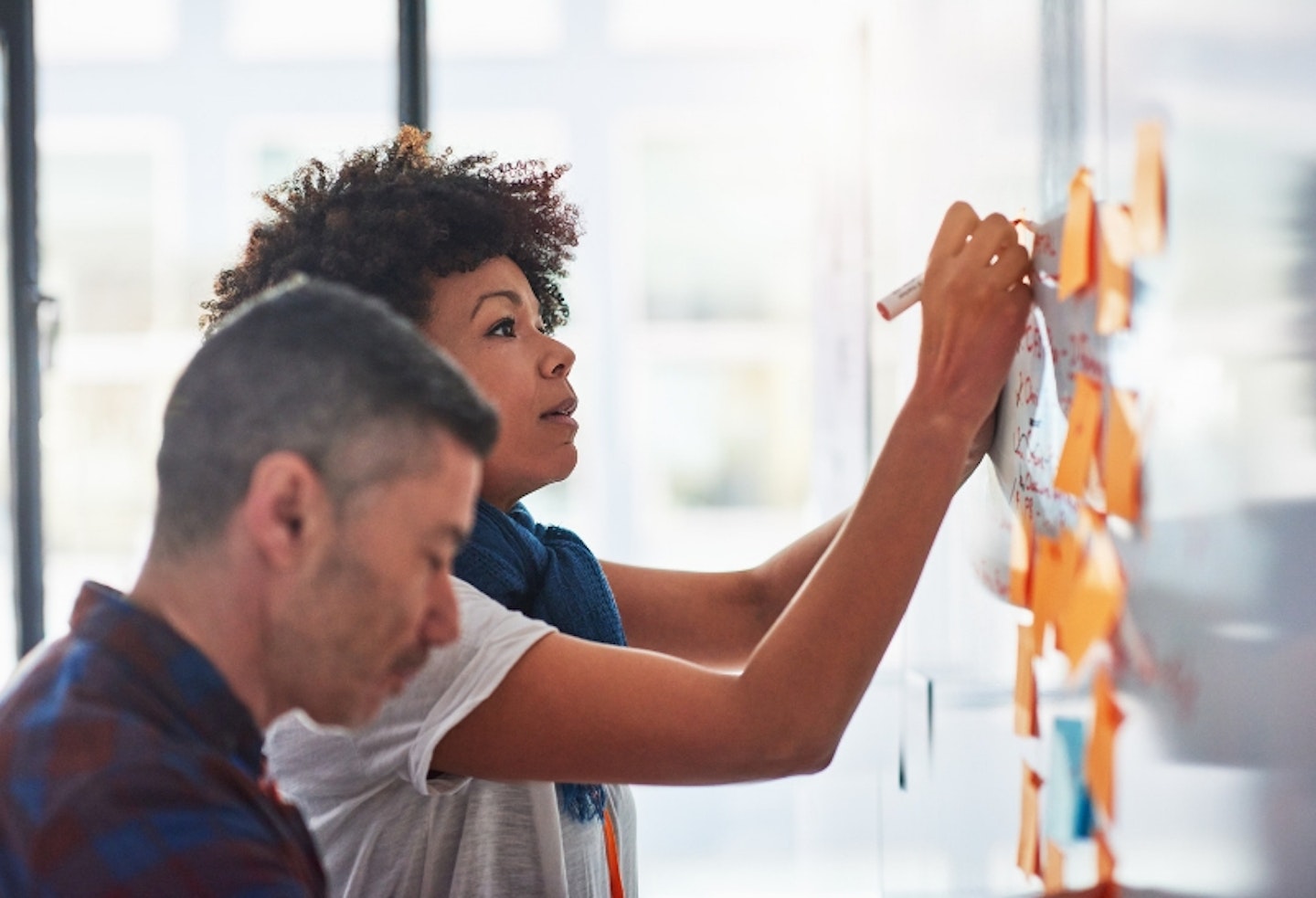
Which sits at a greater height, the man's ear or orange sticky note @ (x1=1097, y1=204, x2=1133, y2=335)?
orange sticky note @ (x1=1097, y1=204, x2=1133, y2=335)

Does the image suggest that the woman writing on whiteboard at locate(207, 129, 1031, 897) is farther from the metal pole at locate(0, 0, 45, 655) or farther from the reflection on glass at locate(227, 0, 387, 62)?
the reflection on glass at locate(227, 0, 387, 62)

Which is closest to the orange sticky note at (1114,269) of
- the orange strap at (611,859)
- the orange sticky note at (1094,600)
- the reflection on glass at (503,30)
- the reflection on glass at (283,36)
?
the orange sticky note at (1094,600)

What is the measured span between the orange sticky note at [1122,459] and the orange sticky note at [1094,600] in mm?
35

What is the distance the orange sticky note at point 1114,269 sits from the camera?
81 centimetres

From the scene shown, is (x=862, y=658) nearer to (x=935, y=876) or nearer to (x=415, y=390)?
(x=415, y=390)

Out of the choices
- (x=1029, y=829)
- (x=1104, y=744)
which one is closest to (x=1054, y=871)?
(x=1029, y=829)

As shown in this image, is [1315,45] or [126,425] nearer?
[1315,45]

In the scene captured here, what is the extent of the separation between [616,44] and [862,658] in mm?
3729

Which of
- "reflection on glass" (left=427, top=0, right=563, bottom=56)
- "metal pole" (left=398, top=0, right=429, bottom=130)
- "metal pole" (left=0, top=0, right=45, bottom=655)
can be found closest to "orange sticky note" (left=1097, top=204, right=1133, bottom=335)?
"metal pole" (left=398, top=0, right=429, bottom=130)

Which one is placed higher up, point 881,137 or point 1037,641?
point 881,137

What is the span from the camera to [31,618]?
8.75ft

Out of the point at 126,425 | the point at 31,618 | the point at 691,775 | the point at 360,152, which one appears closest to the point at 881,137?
the point at 360,152

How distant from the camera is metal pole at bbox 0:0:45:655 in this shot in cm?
258

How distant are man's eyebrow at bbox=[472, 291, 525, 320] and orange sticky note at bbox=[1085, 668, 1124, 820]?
0.62 meters
